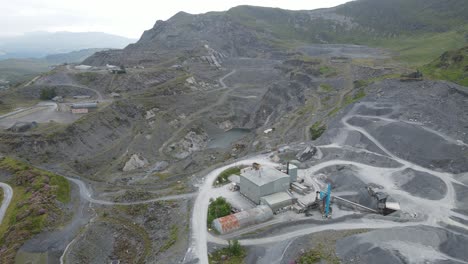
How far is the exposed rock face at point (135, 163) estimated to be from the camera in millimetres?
64500

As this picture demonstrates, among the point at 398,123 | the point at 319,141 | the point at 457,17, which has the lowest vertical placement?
the point at 319,141

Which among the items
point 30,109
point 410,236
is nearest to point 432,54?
point 410,236

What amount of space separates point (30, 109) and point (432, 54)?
143 meters

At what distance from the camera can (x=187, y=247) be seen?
1260 inches

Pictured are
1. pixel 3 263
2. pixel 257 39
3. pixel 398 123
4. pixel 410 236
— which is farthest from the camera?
pixel 257 39

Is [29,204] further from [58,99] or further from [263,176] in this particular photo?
[58,99]

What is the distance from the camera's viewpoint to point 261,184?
1538 inches

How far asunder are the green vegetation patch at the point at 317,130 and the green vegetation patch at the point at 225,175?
23779mm

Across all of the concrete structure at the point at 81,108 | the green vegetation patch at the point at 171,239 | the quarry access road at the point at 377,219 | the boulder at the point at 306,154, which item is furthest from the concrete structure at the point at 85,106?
the boulder at the point at 306,154

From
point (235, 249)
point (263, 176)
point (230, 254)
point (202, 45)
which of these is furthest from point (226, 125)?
point (202, 45)

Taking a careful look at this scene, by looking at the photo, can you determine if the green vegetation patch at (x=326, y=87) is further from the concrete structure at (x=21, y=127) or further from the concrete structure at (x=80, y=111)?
the concrete structure at (x=21, y=127)

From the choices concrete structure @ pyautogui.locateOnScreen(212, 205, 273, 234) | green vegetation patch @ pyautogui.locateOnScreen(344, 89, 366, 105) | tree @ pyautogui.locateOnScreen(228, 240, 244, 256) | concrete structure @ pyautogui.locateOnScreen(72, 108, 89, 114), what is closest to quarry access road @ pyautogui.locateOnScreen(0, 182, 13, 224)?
concrete structure @ pyautogui.locateOnScreen(212, 205, 273, 234)

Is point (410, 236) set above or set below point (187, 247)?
above

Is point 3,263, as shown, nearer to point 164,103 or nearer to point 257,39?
point 164,103
